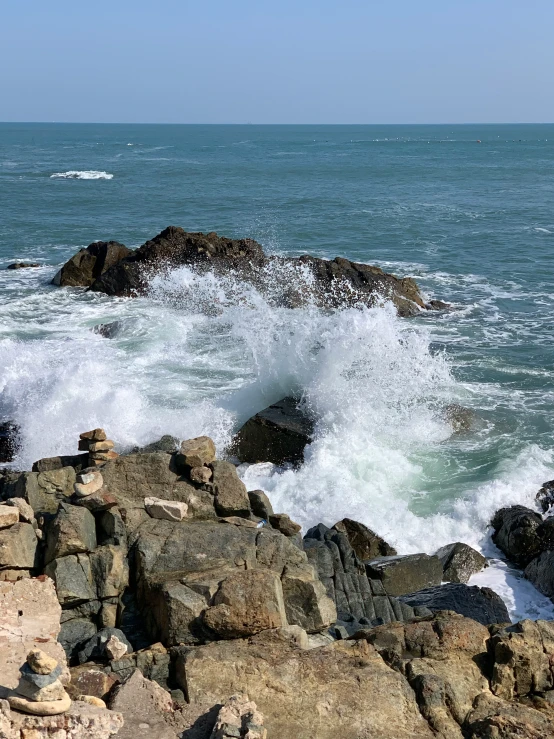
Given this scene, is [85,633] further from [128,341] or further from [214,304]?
[214,304]

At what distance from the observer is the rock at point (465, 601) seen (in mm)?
10047

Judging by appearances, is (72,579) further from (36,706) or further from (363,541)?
(363,541)

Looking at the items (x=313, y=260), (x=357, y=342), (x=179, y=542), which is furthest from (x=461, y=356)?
(x=179, y=542)

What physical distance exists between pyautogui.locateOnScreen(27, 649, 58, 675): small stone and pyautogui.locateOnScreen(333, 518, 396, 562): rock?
6.19 meters

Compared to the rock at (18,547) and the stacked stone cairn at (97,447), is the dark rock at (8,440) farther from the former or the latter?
the rock at (18,547)

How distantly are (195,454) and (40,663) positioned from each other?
4.55m

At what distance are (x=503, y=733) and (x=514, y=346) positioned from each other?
15.9 metres

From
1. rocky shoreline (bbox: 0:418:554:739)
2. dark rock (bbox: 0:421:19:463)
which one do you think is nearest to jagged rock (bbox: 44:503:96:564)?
rocky shoreline (bbox: 0:418:554:739)

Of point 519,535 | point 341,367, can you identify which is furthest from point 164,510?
point 341,367

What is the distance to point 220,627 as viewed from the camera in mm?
7723

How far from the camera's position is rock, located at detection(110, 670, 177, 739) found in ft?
21.1

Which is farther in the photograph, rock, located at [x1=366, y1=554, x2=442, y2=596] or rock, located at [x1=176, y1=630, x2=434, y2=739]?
rock, located at [x1=366, y1=554, x2=442, y2=596]

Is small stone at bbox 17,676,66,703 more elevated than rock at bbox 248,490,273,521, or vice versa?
small stone at bbox 17,676,66,703

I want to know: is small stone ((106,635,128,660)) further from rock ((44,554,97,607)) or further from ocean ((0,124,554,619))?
ocean ((0,124,554,619))
